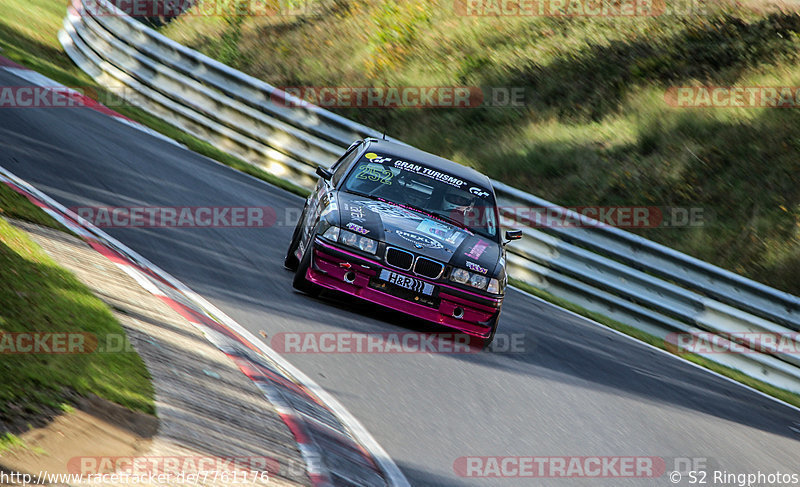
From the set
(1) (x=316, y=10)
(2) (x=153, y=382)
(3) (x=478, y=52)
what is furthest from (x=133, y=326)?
(1) (x=316, y=10)

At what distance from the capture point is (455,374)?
26.3 ft

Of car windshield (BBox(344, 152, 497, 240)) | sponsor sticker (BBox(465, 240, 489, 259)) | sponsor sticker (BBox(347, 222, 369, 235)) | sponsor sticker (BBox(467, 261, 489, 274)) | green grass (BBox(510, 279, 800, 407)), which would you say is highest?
car windshield (BBox(344, 152, 497, 240))

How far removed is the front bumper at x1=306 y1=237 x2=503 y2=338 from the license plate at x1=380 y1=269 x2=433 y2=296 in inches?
1.5

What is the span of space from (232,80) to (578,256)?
7535 mm

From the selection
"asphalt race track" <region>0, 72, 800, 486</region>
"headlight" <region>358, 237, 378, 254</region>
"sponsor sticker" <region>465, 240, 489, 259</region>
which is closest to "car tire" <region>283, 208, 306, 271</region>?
"asphalt race track" <region>0, 72, 800, 486</region>

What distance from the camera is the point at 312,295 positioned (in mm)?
9094

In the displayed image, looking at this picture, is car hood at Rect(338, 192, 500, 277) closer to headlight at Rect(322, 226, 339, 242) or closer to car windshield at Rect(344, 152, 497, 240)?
headlight at Rect(322, 226, 339, 242)

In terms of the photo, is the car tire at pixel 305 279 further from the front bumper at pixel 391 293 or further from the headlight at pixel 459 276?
the headlight at pixel 459 276

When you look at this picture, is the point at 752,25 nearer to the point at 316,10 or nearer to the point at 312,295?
the point at 316,10

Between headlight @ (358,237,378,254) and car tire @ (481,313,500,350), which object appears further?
car tire @ (481,313,500,350)

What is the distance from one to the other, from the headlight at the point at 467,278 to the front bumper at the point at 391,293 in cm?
9

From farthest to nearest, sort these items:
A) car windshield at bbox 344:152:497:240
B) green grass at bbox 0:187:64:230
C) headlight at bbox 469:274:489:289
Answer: car windshield at bbox 344:152:497:240, headlight at bbox 469:274:489:289, green grass at bbox 0:187:64:230

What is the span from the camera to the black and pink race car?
8.47 metres

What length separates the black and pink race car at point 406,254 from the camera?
8.47 meters
